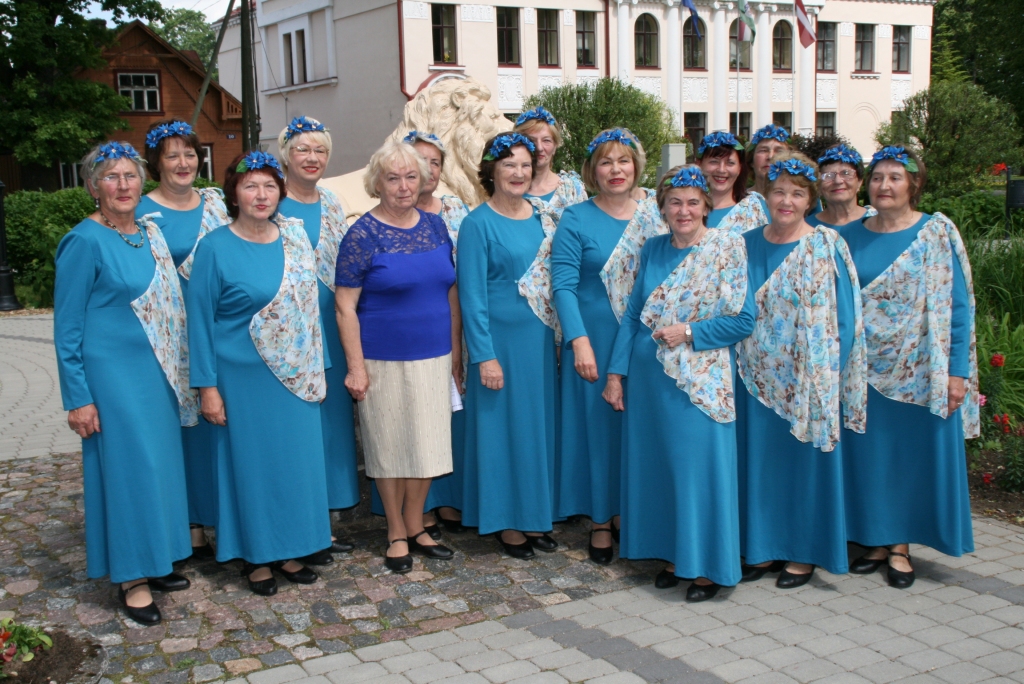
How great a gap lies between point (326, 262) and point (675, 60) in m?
31.8

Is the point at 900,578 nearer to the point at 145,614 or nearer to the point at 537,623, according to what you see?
the point at 537,623

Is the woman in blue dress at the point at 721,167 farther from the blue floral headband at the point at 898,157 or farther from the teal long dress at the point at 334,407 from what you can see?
the teal long dress at the point at 334,407

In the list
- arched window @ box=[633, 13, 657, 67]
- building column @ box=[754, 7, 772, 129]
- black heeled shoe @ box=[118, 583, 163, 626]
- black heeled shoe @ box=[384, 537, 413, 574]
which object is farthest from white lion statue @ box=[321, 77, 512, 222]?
building column @ box=[754, 7, 772, 129]

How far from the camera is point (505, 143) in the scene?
16.2 ft

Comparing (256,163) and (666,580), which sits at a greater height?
(256,163)

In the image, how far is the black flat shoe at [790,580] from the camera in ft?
15.6

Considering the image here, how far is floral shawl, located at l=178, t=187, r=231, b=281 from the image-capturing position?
4902mm

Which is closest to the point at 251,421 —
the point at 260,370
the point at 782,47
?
the point at 260,370

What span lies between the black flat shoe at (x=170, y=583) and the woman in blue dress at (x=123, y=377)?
0.24 m

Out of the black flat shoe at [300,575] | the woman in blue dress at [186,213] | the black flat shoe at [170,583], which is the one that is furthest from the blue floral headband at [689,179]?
the black flat shoe at [170,583]

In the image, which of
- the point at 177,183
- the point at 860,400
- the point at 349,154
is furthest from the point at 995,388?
the point at 349,154

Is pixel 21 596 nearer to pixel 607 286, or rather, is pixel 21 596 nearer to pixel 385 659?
pixel 385 659

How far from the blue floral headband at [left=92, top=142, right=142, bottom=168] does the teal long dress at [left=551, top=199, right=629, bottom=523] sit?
76.1 inches

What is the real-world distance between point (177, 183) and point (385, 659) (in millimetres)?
2410
